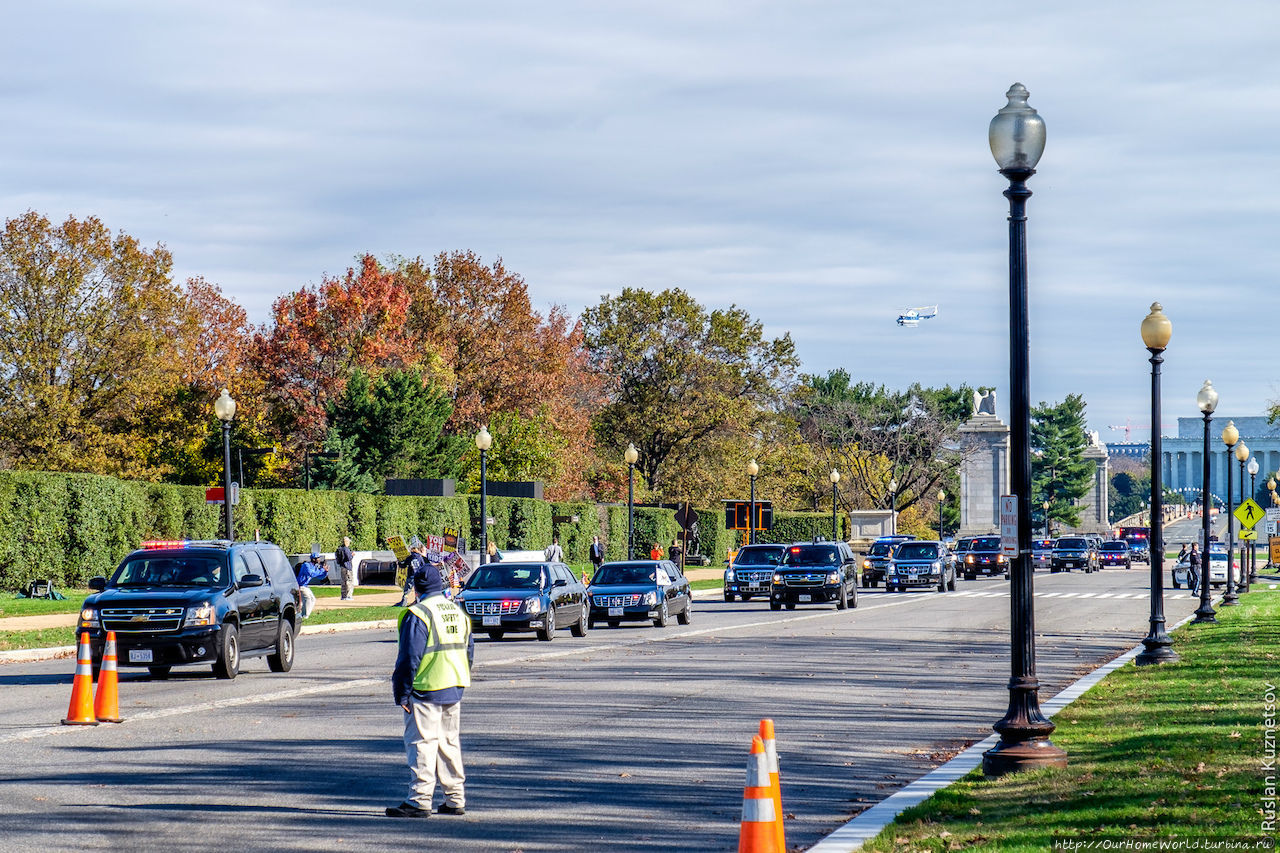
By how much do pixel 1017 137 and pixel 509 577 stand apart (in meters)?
18.5

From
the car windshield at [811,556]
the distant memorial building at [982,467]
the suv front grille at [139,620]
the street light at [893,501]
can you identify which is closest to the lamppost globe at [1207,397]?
the car windshield at [811,556]

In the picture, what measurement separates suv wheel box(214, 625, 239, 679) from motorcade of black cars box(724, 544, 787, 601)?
27657 millimetres

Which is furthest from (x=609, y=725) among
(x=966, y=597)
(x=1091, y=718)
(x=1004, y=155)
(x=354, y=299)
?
(x=354, y=299)

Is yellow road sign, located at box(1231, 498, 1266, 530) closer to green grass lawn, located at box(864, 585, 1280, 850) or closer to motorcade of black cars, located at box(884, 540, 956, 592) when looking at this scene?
motorcade of black cars, located at box(884, 540, 956, 592)

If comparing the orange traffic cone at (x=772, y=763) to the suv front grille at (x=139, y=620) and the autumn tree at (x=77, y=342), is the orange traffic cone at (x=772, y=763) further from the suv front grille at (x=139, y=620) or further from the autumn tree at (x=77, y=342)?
the autumn tree at (x=77, y=342)

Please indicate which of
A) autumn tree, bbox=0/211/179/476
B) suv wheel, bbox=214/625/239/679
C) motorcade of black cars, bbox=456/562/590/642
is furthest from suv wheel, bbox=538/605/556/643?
autumn tree, bbox=0/211/179/476

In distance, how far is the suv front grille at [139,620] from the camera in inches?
765

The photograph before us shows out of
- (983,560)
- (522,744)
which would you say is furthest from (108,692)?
(983,560)

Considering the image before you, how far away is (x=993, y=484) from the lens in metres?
108

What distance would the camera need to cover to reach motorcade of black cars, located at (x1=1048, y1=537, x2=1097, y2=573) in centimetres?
8069

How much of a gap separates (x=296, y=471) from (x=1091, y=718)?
2666 inches

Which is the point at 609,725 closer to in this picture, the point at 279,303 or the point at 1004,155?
the point at 1004,155

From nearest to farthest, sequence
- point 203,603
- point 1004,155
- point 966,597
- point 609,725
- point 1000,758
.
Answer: point 1000,758 → point 1004,155 → point 609,725 → point 203,603 → point 966,597

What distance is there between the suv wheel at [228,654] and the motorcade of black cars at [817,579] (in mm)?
23027
